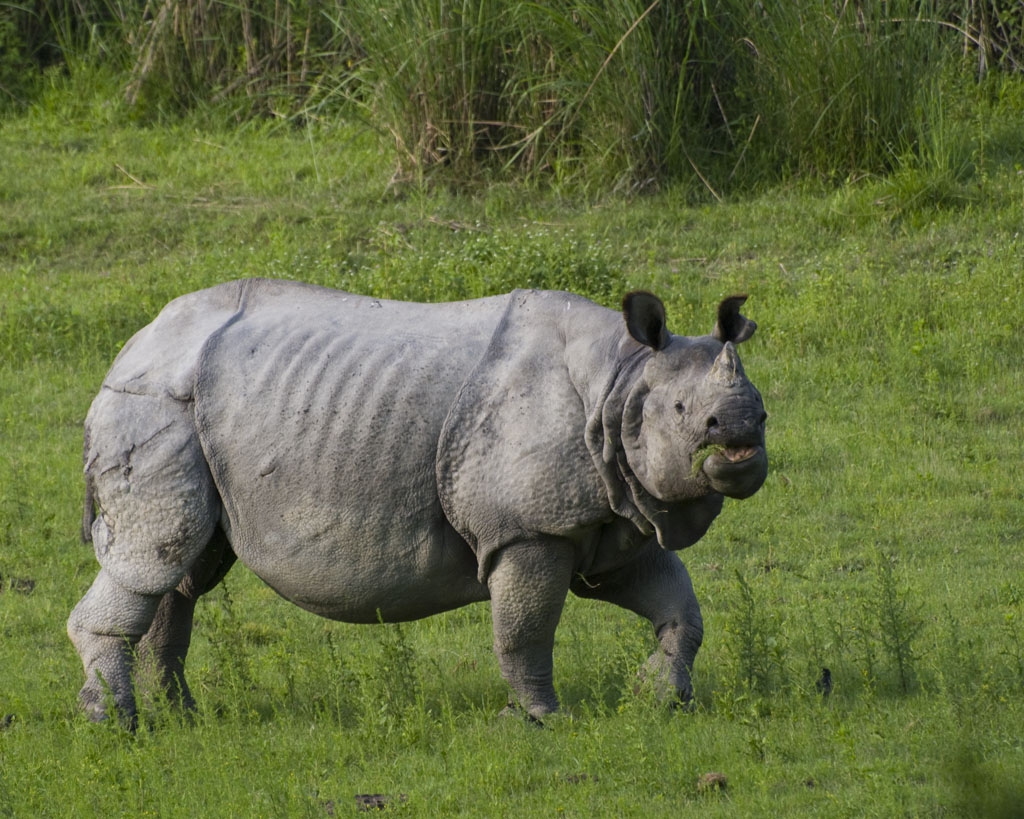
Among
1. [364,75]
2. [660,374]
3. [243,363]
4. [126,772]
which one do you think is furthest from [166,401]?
[364,75]

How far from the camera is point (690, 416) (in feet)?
17.6

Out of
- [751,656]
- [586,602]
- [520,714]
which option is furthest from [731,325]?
[586,602]

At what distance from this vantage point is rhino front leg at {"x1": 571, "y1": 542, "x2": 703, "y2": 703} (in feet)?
19.8

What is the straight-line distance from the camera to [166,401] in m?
5.93

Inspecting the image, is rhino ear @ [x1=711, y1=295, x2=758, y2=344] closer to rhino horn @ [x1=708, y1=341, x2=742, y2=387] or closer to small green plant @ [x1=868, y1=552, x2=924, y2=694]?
rhino horn @ [x1=708, y1=341, x2=742, y2=387]

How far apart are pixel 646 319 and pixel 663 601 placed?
1.16 meters

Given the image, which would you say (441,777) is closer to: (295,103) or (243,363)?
(243,363)

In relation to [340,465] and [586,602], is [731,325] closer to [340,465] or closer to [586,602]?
[340,465]

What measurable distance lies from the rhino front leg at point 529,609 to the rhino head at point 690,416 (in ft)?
1.28

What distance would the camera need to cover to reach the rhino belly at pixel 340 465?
18.9ft

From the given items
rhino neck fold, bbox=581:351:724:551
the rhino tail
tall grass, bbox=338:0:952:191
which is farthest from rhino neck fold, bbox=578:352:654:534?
tall grass, bbox=338:0:952:191

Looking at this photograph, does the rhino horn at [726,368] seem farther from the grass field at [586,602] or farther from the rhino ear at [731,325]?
the grass field at [586,602]

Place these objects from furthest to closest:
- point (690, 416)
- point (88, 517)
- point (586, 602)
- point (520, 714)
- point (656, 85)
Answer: point (656, 85), point (586, 602), point (88, 517), point (520, 714), point (690, 416)

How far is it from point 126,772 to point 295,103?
1115cm
